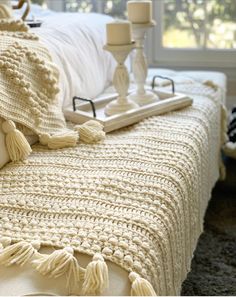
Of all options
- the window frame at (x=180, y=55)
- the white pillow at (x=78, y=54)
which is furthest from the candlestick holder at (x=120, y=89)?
the window frame at (x=180, y=55)

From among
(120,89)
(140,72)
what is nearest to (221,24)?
(140,72)

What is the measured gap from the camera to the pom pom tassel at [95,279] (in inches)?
30.4

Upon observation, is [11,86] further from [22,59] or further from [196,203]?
[196,203]

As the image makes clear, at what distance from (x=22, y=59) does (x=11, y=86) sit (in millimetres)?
92

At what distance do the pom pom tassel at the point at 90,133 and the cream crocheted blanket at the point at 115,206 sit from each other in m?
0.03

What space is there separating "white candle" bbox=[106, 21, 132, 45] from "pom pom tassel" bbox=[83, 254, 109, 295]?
0.83 m

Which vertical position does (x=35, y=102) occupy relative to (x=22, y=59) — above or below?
below

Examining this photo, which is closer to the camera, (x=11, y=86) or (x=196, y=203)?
(x=11, y=86)

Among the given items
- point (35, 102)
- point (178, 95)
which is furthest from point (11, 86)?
point (178, 95)

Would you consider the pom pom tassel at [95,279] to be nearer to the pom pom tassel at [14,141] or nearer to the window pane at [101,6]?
the pom pom tassel at [14,141]

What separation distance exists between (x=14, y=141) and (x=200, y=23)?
1.83 metres

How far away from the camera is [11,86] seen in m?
1.24

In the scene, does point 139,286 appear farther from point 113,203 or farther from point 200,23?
point 200,23

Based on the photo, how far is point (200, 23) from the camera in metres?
2.74
